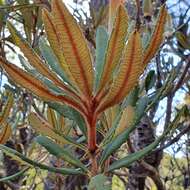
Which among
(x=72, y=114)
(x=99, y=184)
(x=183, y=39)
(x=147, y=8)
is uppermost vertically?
(x=147, y=8)

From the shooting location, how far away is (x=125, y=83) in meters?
0.62

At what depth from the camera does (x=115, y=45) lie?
63cm

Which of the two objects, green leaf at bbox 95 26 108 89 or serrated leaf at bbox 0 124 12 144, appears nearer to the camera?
green leaf at bbox 95 26 108 89

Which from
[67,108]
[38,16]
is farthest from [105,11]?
[67,108]

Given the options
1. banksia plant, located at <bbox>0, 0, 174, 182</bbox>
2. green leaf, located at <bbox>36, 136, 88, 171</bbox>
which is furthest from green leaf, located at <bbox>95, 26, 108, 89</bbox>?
green leaf, located at <bbox>36, 136, 88, 171</bbox>

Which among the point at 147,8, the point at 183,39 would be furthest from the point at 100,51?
the point at 147,8

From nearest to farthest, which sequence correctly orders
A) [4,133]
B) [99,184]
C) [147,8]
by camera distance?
[99,184]
[4,133]
[147,8]

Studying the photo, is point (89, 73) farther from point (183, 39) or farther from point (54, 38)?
point (183, 39)

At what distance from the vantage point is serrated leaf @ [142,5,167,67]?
0.63 metres

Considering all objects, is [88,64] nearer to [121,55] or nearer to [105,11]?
[121,55]

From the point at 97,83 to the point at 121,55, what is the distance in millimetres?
55

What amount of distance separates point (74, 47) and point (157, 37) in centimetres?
13

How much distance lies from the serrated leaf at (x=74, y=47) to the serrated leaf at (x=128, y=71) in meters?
0.04

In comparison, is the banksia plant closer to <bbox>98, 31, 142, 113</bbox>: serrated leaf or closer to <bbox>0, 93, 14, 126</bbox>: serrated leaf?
<bbox>98, 31, 142, 113</bbox>: serrated leaf
